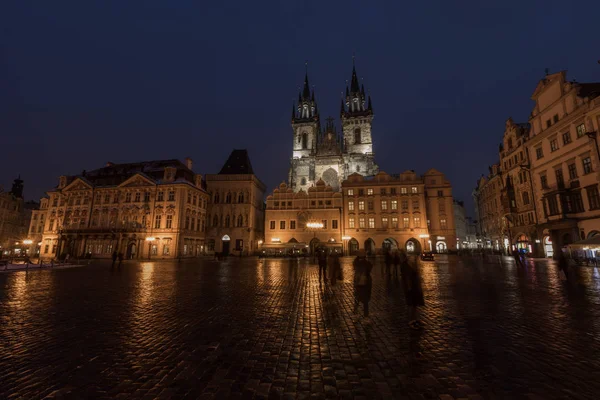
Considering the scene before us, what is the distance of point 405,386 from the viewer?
3.66 m

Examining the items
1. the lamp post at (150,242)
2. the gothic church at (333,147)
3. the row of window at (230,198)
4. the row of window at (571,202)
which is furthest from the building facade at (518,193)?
the lamp post at (150,242)

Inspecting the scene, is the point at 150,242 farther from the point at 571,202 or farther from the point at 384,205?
the point at 571,202

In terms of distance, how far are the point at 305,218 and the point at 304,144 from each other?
3647 cm

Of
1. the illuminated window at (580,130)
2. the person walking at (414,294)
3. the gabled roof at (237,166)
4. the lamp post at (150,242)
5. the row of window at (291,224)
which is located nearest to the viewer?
the person walking at (414,294)

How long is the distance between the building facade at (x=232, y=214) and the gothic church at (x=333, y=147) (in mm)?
20130

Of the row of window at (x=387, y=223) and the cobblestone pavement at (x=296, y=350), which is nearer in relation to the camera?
the cobblestone pavement at (x=296, y=350)

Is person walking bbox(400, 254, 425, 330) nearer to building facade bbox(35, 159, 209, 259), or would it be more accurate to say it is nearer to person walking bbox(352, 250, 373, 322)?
person walking bbox(352, 250, 373, 322)

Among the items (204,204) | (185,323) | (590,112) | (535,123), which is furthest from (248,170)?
(185,323)

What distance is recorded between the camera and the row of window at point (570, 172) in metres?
25.6

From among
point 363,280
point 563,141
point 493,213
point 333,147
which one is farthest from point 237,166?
point 363,280

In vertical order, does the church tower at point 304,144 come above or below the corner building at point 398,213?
above

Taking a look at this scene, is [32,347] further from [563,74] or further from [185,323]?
[563,74]

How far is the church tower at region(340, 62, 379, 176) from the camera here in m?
Result: 71.4

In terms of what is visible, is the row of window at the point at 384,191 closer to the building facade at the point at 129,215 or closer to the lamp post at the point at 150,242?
the building facade at the point at 129,215
